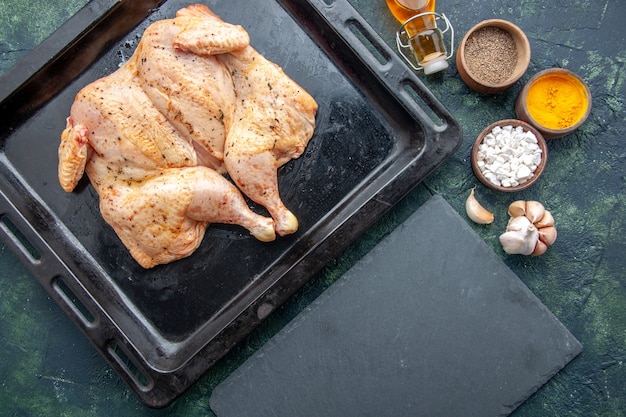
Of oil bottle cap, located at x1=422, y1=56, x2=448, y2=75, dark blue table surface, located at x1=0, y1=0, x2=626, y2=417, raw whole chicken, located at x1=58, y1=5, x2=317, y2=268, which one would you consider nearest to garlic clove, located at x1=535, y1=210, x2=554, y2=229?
dark blue table surface, located at x1=0, y1=0, x2=626, y2=417

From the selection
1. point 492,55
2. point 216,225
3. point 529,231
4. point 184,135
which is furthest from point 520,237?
→ point 184,135

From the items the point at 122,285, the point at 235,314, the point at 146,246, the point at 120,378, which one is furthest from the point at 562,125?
the point at 120,378

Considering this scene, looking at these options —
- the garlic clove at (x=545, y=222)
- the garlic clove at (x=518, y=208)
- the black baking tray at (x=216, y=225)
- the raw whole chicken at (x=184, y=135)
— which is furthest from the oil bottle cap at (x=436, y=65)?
the garlic clove at (x=545, y=222)

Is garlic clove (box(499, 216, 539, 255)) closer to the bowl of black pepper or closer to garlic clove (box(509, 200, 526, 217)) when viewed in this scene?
garlic clove (box(509, 200, 526, 217))

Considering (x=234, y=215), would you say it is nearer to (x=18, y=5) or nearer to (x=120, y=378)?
(x=120, y=378)

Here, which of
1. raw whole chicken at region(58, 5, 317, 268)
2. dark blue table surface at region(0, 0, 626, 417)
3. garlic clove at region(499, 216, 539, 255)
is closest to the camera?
raw whole chicken at region(58, 5, 317, 268)

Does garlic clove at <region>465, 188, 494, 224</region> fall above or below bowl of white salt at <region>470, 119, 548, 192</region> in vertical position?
below
